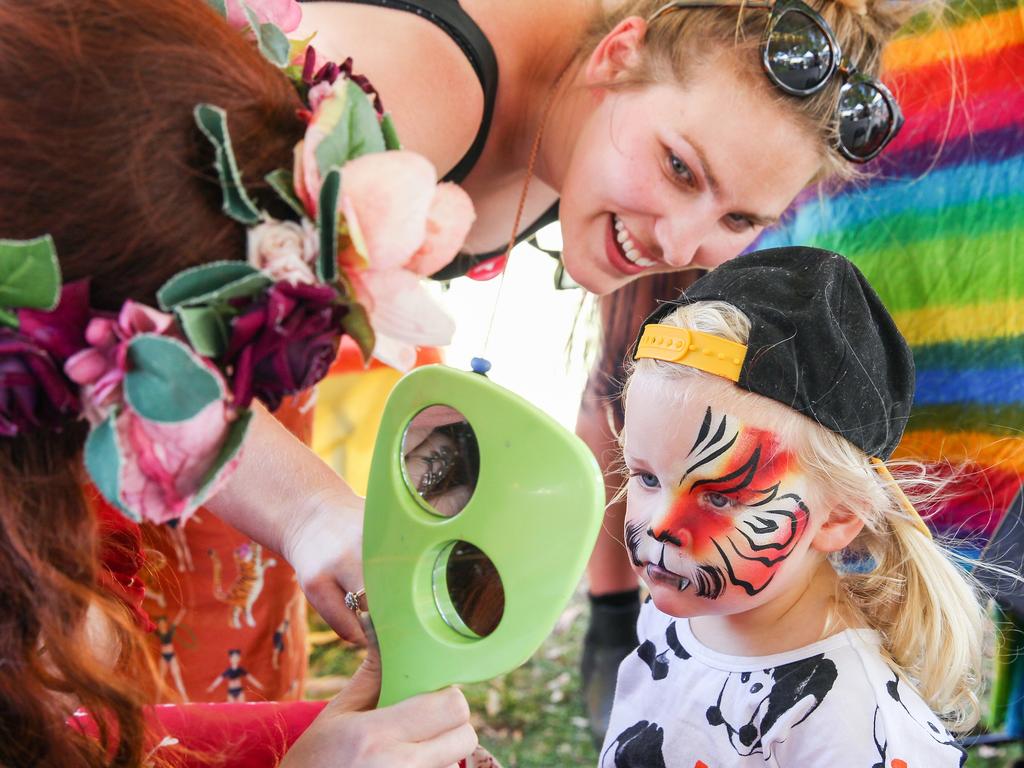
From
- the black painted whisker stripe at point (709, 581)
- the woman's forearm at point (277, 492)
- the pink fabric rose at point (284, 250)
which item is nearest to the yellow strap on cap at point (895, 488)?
the black painted whisker stripe at point (709, 581)

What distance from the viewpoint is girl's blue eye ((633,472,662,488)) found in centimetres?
99

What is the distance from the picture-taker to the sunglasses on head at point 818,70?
1.15m

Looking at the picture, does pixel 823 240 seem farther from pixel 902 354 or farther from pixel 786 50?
pixel 902 354

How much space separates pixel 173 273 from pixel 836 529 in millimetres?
718

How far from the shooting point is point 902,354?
3.31 feet

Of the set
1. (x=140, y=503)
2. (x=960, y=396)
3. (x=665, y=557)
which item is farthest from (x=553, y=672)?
(x=140, y=503)

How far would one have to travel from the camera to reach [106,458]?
22.6 inches

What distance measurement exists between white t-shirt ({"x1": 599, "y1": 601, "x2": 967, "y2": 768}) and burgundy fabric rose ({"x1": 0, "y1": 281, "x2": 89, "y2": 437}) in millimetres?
739

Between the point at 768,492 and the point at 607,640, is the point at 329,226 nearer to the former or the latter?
the point at 768,492

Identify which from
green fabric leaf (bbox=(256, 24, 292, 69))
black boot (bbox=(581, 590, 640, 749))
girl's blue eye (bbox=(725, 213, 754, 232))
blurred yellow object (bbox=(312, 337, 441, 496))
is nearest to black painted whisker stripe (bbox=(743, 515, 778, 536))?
girl's blue eye (bbox=(725, 213, 754, 232))

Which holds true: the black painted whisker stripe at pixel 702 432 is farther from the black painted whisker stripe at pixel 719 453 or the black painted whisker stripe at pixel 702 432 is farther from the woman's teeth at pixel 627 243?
the woman's teeth at pixel 627 243

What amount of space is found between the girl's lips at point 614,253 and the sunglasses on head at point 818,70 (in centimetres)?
29

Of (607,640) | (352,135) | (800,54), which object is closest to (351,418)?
(607,640)

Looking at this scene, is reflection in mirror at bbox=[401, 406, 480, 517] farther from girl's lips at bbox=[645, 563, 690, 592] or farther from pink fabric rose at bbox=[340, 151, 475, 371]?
girl's lips at bbox=[645, 563, 690, 592]
